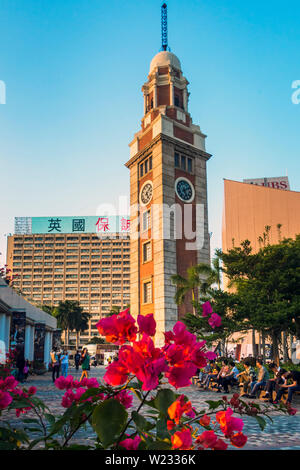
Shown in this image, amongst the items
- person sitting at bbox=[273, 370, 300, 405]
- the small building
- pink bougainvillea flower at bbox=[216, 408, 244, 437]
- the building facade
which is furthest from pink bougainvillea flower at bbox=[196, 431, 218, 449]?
the building facade

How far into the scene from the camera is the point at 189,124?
1613 inches

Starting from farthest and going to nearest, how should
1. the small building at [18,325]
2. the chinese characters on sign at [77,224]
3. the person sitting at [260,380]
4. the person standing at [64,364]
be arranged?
1. the chinese characters on sign at [77,224]
2. the small building at [18,325]
3. the person standing at [64,364]
4. the person sitting at [260,380]

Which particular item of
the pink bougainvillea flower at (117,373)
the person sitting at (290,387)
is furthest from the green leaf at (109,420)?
the person sitting at (290,387)

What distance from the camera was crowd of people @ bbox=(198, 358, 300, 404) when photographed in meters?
11.4

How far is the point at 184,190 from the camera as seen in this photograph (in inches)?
1478

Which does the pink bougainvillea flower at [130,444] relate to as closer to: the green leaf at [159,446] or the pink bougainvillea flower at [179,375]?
the green leaf at [159,446]

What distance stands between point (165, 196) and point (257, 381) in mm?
23406

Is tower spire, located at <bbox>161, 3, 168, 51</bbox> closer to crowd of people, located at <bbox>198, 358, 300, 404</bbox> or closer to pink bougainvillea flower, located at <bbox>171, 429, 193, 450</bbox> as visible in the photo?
crowd of people, located at <bbox>198, 358, 300, 404</bbox>

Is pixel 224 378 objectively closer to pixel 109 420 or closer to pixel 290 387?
pixel 290 387

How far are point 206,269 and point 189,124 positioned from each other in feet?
55.7

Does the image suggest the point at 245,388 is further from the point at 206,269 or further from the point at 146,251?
the point at 146,251

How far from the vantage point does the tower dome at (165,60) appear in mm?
42344

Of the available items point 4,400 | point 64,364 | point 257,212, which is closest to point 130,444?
point 4,400

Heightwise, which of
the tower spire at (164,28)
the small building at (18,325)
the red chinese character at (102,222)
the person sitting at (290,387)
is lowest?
the person sitting at (290,387)
